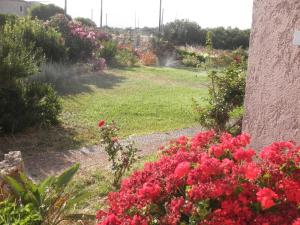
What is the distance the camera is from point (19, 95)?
8.66 m

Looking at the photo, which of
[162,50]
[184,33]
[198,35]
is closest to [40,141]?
[162,50]

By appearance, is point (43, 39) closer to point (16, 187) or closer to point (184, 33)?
point (16, 187)

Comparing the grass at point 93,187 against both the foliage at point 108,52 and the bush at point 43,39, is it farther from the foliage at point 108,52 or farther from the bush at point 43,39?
the foliage at point 108,52

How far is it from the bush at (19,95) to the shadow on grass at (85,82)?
3253mm

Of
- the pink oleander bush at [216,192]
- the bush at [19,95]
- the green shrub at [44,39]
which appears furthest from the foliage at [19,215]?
the green shrub at [44,39]

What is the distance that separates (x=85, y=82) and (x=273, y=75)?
11371 mm

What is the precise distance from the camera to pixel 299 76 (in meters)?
4.25

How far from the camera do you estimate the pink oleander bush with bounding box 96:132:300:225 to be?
258cm

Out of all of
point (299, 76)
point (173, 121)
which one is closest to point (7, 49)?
point (173, 121)

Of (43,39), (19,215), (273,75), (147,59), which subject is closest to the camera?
(19,215)

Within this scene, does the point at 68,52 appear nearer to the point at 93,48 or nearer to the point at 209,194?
the point at 93,48

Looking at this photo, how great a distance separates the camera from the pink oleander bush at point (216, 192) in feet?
8.45

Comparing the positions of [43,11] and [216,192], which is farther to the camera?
[43,11]

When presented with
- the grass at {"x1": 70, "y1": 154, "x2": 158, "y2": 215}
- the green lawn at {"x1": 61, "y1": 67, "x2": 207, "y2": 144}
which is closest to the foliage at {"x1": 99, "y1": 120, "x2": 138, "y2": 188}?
the grass at {"x1": 70, "y1": 154, "x2": 158, "y2": 215}
